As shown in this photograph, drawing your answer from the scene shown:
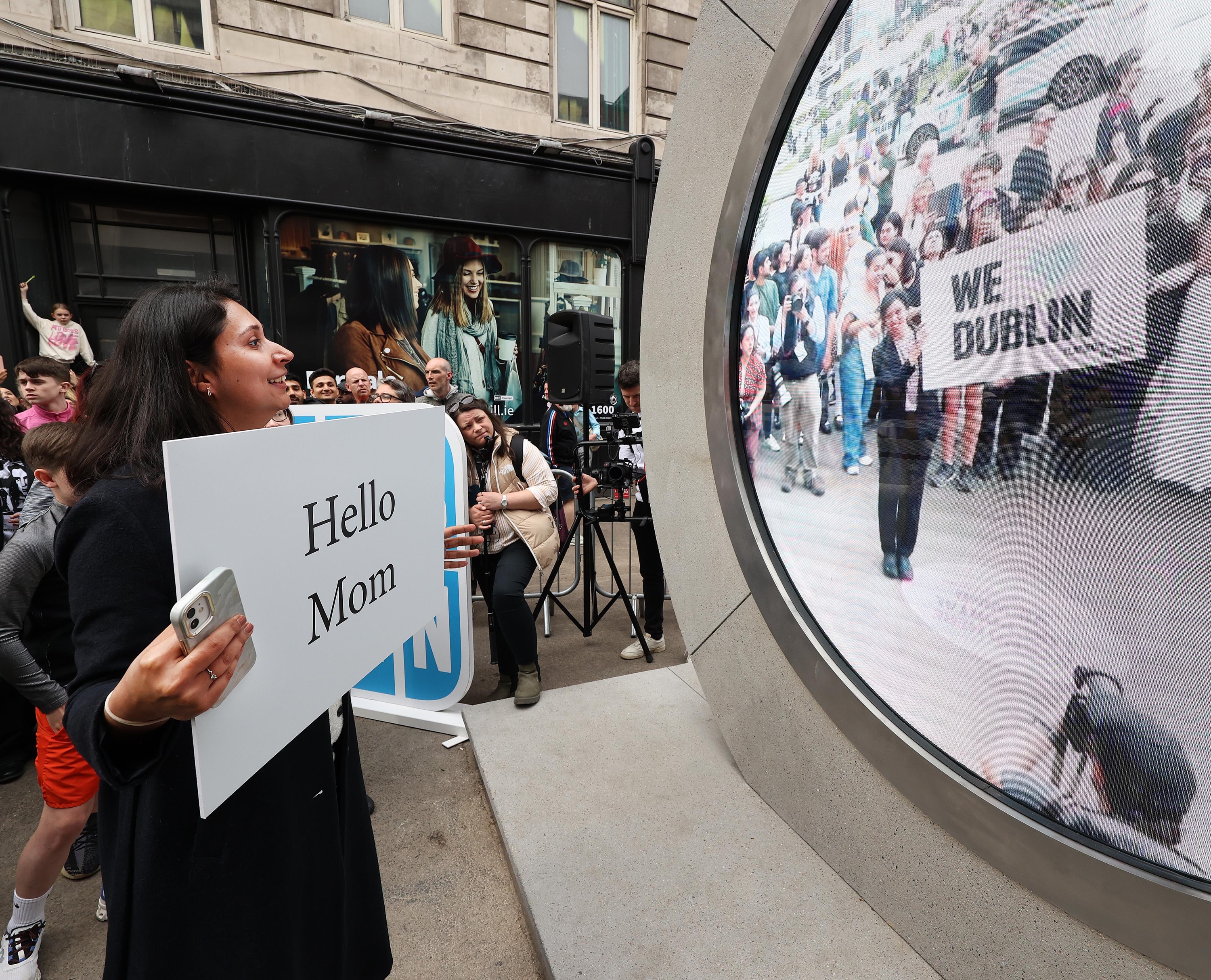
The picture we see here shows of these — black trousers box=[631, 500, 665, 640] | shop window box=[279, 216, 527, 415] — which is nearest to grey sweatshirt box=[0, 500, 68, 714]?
black trousers box=[631, 500, 665, 640]

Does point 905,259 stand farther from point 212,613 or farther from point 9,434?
point 9,434

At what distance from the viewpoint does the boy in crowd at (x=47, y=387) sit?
11.3 ft

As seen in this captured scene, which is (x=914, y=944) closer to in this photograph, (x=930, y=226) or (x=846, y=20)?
(x=930, y=226)

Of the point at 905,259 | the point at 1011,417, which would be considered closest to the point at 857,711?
the point at 1011,417

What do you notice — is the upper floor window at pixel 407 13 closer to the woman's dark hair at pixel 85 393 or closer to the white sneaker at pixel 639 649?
the white sneaker at pixel 639 649

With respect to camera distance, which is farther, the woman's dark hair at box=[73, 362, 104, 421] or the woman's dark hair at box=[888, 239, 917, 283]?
the woman's dark hair at box=[888, 239, 917, 283]

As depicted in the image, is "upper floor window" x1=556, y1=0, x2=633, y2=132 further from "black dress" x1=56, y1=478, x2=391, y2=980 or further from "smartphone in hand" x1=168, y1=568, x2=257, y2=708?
"smartphone in hand" x1=168, y1=568, x2=257, y2=708

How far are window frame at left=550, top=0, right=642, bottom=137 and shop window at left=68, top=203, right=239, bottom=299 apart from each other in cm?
469

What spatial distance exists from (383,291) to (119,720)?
812cm

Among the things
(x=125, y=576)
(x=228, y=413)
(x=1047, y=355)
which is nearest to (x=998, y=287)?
(x=1047, y=355)

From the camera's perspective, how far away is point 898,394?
1.67 m

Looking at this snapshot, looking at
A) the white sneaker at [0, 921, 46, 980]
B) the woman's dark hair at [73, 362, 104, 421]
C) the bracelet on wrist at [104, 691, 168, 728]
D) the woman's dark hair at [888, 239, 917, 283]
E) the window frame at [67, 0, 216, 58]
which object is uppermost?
the window frame at [67, 0, 216, 58]

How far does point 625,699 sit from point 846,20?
2.85 m

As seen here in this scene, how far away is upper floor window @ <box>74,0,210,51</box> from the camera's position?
6699mm
